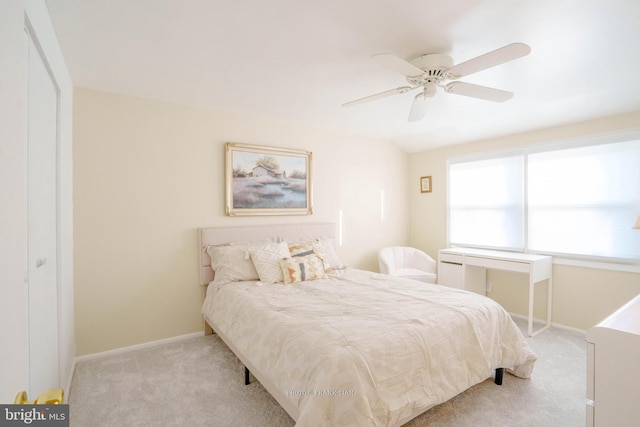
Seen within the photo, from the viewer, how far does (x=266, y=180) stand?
11.8 ft

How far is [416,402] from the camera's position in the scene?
1.62 m

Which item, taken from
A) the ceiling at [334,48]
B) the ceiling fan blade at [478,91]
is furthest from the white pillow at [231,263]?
the ceiling fan blade at [478,91]

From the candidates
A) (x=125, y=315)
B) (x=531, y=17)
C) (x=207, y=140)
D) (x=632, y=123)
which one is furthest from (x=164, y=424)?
(x=632, y=123)

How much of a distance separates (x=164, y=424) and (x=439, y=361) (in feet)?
5.61

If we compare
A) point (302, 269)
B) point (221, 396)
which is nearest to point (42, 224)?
point (221, 396)

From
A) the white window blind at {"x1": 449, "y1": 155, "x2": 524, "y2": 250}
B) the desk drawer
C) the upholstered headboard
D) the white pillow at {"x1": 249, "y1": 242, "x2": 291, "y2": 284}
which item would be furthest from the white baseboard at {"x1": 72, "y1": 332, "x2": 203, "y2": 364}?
the white window blind at {"x1": 449, "y1": 155, "x2": 524, "y2": 250}

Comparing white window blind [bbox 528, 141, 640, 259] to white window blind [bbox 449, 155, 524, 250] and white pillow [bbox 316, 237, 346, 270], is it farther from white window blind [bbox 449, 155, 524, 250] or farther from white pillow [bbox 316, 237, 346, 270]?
white pillow [bbox 316, 237, 346, 270]

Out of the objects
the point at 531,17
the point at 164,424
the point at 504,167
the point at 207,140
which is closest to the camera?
the point at 531,17

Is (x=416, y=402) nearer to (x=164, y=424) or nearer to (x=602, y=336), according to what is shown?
(x=602, y=336)

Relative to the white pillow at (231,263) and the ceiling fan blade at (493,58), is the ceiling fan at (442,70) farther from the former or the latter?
the white pillow at (231,263)

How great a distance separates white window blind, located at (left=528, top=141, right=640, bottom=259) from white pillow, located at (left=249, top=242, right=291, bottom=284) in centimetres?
301

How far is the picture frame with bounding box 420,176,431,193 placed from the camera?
474 centimetres

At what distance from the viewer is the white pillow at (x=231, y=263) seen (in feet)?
9.67

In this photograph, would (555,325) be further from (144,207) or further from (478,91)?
(144,207)
